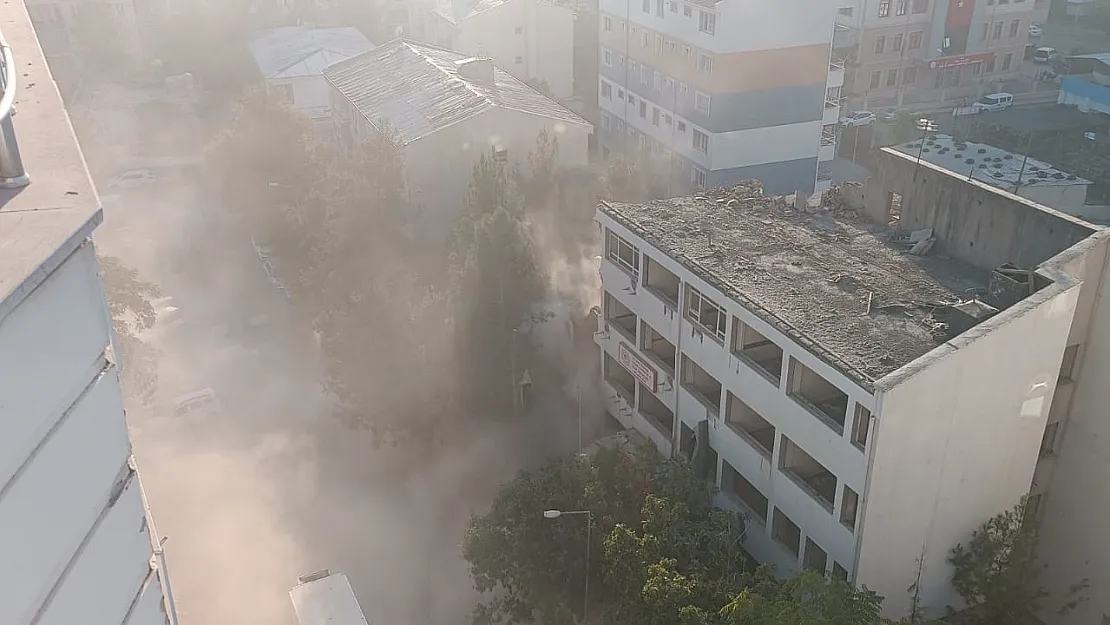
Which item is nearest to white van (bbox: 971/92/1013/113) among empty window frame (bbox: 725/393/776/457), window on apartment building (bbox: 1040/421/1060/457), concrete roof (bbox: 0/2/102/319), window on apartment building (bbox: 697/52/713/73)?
window on apartment building (bbox: 697/52/713/73)

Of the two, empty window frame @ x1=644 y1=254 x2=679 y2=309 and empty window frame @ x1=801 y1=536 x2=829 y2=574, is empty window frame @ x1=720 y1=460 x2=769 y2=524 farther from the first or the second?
empty window frame @ x1=644 y1=254 x2=679 y2=309

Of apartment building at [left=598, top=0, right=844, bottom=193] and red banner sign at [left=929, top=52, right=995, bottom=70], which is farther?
red banner sign at [left=929, top=52, right=995, bottom=70]

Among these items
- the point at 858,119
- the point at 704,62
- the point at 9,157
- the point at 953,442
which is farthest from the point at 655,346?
the point at 858,119

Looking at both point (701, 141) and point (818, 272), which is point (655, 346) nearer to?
point (818, 272)

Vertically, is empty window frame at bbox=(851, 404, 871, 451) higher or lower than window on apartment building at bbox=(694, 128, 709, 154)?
higher

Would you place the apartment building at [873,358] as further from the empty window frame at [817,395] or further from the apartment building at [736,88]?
the apartment building at [736,88]

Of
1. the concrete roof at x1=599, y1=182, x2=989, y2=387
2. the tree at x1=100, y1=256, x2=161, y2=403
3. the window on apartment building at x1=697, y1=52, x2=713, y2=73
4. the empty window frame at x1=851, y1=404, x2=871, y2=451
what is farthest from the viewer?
the window on apartment building at x1=697, y1=52, x2=713, y2=73

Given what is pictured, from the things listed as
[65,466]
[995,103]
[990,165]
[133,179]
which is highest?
[65,466]
